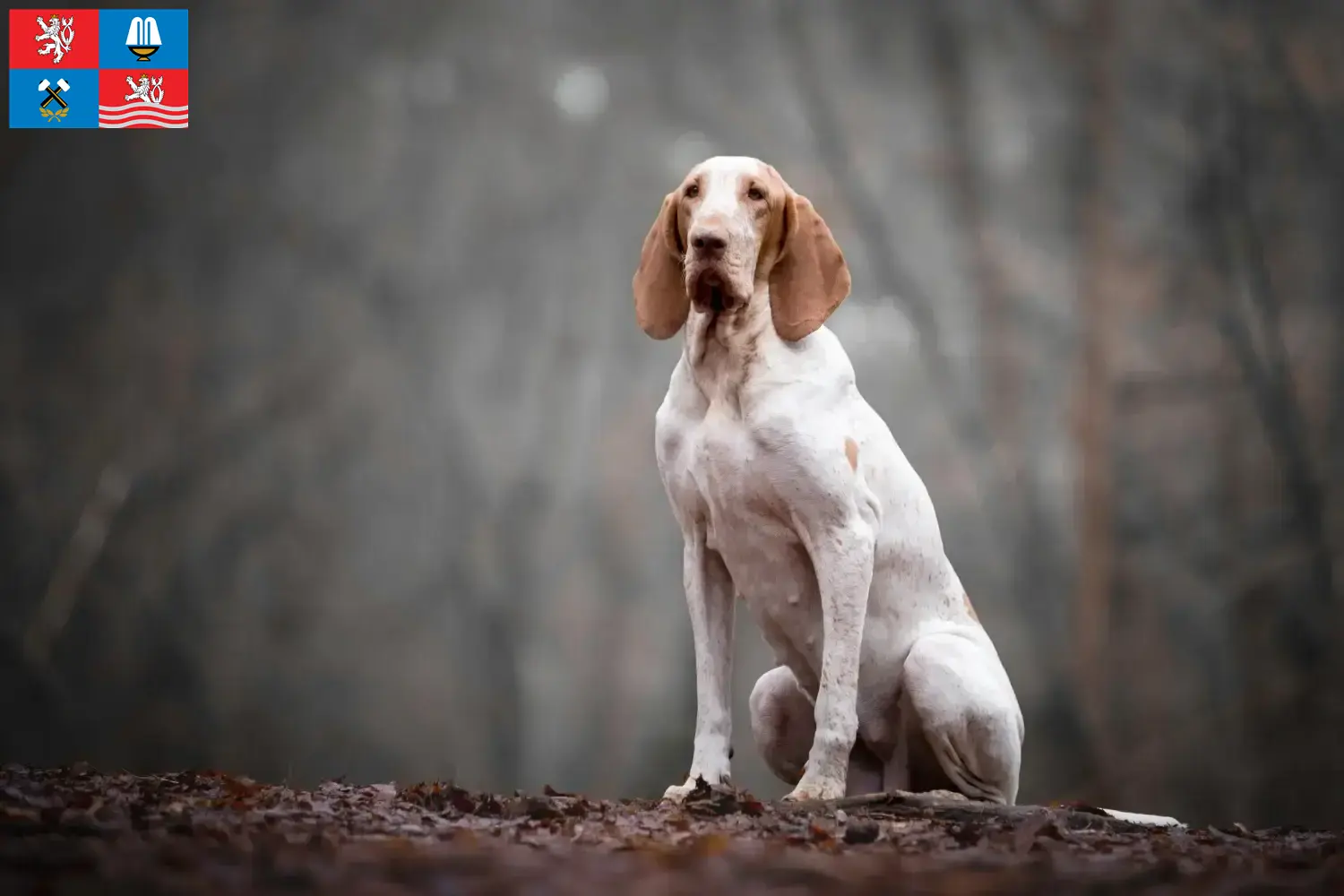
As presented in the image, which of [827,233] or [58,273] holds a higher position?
[58,273]

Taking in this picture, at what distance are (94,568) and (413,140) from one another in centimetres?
312

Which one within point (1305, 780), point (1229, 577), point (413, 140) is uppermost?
point (413, 140)

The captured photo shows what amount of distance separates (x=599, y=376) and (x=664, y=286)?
3610 millimetres

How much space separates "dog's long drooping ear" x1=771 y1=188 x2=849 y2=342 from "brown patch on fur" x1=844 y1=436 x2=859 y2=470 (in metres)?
0.37

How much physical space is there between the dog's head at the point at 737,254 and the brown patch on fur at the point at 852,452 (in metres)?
0.37

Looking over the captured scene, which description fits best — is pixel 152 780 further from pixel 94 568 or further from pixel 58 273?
pixel 58 273

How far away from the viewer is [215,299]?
8.01m

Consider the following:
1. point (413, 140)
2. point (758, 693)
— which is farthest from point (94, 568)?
point (758, 693)

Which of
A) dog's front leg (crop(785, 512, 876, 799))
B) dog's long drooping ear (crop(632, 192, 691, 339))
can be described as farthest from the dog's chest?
dog's long drooping ear (crop(632, 192, 691, 339))

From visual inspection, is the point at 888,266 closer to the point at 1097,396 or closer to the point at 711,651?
the point at 1097,396

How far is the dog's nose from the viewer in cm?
398

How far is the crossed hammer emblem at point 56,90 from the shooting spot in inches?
314

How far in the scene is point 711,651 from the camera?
14.2 ft

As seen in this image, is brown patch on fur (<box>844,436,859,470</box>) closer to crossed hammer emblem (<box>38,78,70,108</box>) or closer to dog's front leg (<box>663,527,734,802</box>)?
dog's front leg (<box>663,527,734,802</box>)
